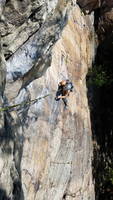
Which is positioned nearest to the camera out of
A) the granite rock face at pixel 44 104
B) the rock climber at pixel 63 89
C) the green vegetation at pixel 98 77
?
the granite rock face at pixel 44 104

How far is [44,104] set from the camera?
53.4ft

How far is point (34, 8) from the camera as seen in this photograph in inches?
377

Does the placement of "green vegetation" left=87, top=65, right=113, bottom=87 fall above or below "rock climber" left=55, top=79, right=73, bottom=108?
above

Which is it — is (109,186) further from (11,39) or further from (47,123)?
(11,39)

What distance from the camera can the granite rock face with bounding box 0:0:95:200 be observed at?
971 centimetres

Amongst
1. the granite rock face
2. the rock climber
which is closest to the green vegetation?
the granite rock face

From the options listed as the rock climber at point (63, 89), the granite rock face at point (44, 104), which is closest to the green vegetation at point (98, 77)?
the granite rock face at point (44, 104)

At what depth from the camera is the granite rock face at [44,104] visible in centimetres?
971

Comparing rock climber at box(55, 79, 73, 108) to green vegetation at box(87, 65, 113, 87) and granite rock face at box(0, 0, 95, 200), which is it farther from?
green vegetation at box(87, 65, 113, 87)

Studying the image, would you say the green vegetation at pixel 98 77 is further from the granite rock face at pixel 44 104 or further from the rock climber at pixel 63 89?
the rock climber at pixel 63 89

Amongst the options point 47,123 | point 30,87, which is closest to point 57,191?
point 47,123

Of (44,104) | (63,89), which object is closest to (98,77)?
(63,89)

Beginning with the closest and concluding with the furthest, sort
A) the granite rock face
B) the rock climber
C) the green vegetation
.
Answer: the granite rock face, the rock climber, the green vegetation

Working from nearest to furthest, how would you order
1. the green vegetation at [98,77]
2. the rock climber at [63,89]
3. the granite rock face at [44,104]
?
1. the granite rock face at [44,104]
2. the rock climber at [63,89]
3. the green vegetation at [98,77]
